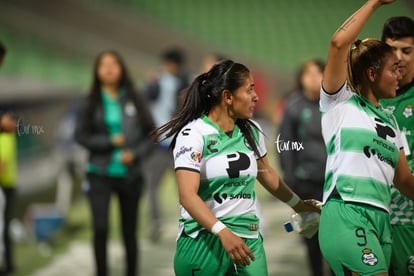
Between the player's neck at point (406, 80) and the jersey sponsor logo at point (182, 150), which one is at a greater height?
the player's neck at point (406, 80)

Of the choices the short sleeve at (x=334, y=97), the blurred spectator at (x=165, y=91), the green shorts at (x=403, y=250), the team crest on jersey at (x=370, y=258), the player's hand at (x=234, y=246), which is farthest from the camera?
the blurred spectator at (x=165, y=91)

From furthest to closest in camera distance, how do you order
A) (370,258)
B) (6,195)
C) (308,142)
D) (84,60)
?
(84,60) < (6,195) < (308,142) < (370,258)

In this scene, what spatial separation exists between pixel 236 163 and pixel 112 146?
2.79 meters

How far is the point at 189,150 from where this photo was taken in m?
4.04

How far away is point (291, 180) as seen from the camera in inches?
260

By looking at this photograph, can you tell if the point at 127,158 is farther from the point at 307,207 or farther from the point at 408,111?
the point at 408,111

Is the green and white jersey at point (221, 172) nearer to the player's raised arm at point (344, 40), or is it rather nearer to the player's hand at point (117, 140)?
the player's raised arm at point (344, 40)

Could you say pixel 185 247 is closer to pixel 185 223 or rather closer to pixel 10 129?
pixel 185 223

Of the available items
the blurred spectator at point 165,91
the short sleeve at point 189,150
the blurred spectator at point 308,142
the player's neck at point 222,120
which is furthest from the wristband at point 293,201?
the blurred spectator at point 165,91

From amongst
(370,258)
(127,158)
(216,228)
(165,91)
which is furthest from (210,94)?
(165,91)

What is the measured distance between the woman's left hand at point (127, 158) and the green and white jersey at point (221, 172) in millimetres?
2579

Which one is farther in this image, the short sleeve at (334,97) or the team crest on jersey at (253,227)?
the team crest on jersey at (253,227)

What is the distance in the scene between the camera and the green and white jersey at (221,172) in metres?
4.08

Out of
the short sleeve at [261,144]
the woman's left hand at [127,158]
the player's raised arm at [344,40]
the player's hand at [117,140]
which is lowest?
the woman's left hand at [127,158]
